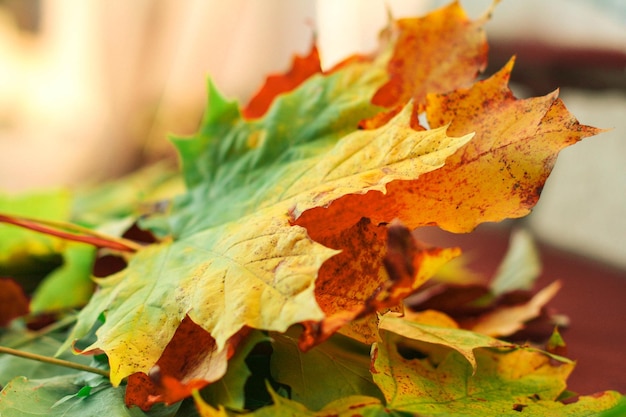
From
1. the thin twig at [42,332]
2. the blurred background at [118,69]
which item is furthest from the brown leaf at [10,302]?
the blurred background at [118,69]

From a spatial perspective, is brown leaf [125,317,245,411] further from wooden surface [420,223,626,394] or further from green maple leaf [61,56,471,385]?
wooden surface [420,223,626,394]

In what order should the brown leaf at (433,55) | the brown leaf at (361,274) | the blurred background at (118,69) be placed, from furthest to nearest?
the blurred background at (118,69), the brown leaf at (433,55), the brown leaf at (361,274)

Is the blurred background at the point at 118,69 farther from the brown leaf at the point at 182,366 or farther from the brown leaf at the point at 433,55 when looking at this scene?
the brown leaf at the point at 182,366

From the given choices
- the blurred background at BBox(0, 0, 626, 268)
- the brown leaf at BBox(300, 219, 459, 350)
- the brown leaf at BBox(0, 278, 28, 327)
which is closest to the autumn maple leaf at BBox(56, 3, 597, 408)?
the brown leaf at BBox(300, 219, 459, 350)

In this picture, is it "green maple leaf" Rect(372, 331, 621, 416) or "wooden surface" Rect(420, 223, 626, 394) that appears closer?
"green maple leaf" Rect(372, 331, 621, 416)

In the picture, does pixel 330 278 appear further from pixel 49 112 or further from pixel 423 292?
pixel 49 112

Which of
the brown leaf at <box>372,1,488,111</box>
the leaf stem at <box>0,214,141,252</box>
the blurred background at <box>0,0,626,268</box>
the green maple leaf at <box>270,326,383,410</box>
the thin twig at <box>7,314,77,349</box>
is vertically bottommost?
the blurred background at <box>0,0,626,268</box>
